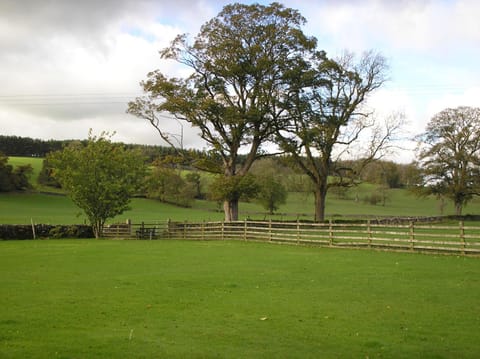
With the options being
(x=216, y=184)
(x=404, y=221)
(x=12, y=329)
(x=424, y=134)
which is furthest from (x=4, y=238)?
(x=424, y=134)

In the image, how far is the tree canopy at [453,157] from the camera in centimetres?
5462

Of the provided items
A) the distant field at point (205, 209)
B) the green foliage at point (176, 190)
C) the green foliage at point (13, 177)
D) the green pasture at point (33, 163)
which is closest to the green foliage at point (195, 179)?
the green foliage at point (176, 190)

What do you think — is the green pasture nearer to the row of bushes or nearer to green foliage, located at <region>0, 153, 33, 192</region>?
green foliage, located at <region>0, 153, 33, 192</region>

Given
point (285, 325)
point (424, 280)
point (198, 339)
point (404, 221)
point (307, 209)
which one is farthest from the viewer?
point (307, 209)

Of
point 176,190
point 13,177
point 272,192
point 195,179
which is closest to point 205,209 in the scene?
point 176,190

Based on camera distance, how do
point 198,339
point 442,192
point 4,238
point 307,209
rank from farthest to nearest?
point 307,209 < point 442,192 < point 4,238 < point 198,339

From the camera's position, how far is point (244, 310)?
10.2m

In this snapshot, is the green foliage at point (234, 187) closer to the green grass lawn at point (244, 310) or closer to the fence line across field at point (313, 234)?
the fence line across field at point (313, 234)

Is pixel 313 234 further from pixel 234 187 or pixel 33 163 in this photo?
pixel 33 163

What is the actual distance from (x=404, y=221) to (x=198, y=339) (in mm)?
45527

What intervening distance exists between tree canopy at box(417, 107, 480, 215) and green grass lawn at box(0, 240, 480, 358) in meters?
40.2

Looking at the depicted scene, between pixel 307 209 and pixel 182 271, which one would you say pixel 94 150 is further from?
pixel 307 209

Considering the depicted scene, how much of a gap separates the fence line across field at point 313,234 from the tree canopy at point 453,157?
19747mm

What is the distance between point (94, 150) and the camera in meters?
37.8
